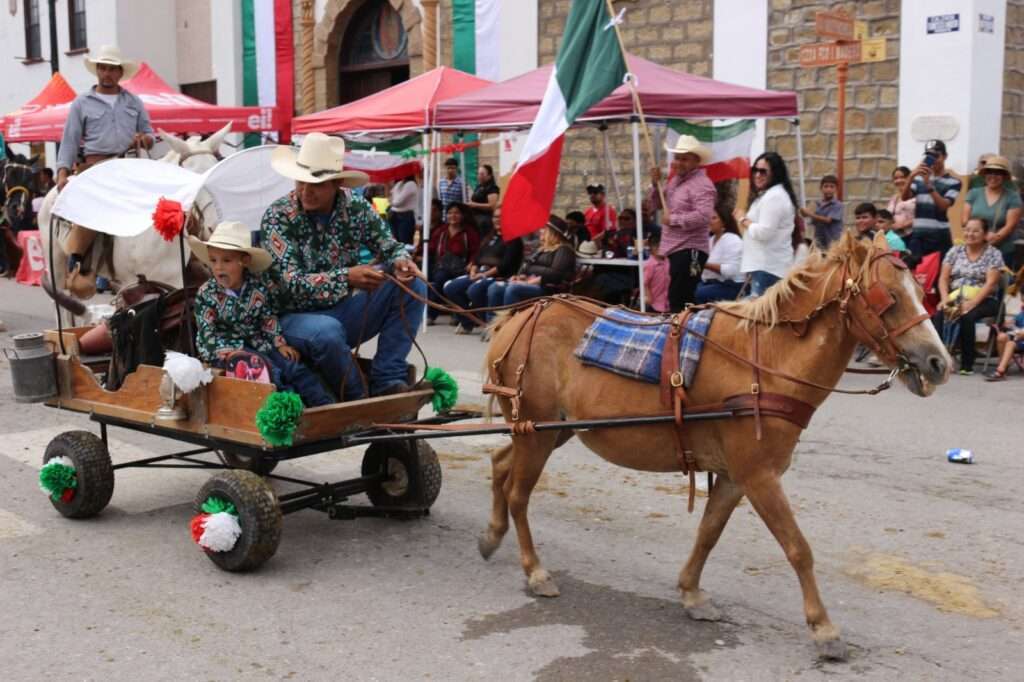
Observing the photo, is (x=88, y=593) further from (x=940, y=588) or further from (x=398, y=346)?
(x=940, y=588)

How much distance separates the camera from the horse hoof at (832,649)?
4344 mm

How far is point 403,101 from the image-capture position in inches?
548

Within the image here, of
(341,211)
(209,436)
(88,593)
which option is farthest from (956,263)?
(88,593)

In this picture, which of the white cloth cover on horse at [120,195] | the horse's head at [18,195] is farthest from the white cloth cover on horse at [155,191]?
the horse's head at [18,195]

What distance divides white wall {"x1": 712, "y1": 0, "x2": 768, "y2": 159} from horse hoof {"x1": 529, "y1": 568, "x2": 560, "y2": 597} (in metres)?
10.9

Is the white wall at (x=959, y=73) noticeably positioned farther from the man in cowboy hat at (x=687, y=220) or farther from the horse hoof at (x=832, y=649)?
the horse hoof at (x=832, y=649)

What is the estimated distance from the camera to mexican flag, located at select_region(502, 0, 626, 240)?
721 centimetres

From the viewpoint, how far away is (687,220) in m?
11.1

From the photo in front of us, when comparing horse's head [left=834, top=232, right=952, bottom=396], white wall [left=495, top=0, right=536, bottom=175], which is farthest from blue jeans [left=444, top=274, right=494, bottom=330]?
horse's head [left=834, top=232, right=952, bottom=396]

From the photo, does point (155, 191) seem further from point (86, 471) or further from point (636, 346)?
point (636, 346)

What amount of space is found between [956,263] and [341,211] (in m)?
7.04

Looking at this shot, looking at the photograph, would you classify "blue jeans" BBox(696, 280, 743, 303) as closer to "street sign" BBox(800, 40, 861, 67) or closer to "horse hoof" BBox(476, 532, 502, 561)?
"street sign" BBox(800, 40, 861, 67)

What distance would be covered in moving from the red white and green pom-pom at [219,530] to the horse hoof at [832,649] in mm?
2575

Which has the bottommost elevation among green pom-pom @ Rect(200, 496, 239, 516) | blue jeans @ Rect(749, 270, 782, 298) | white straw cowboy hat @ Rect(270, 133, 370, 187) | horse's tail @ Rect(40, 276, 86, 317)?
green pom-pom @ Rect(200, 496, 239, 516)
